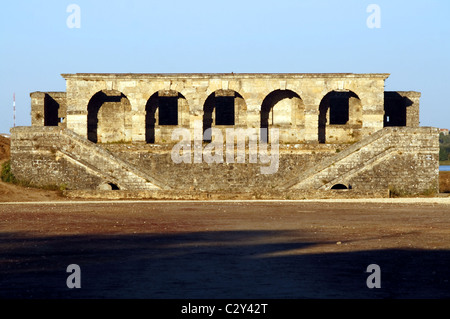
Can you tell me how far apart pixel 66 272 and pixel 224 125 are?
3137 centimetres

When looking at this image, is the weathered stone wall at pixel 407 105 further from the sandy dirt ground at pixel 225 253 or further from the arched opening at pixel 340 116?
the sandy dirt ground at pixel 225 253

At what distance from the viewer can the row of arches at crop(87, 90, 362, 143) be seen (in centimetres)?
4275

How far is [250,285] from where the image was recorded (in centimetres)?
1076

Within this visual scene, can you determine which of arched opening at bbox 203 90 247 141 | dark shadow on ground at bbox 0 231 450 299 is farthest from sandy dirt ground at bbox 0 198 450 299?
arched opening at bbox 203 90 247 141

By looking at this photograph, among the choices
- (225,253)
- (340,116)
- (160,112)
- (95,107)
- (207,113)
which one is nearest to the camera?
(225,253)

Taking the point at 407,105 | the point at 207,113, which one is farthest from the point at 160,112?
the point at 407,105

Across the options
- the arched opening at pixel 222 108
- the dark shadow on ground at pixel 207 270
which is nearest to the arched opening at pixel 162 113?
the arched opening at pixel 222 108

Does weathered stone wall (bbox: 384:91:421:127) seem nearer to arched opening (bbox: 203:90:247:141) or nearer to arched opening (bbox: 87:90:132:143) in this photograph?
arched opening (bbox: 203:90:247:141)

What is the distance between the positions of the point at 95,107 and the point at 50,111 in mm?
3372

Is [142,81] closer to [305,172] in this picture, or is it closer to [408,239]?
[305,172]

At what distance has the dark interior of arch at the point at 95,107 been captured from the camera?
42.7 m

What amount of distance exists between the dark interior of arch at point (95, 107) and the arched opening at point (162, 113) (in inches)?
75.5

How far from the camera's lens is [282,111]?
43125 millimetres

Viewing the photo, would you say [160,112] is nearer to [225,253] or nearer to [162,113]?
[162,113]
